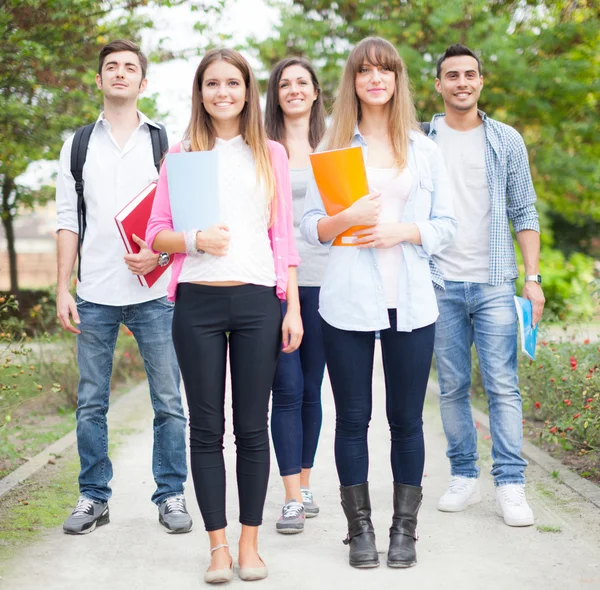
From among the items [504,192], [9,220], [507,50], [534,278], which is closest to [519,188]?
[504,192]

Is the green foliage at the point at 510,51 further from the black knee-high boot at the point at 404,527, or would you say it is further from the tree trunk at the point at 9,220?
the black knee-high boot at the point at 404,527

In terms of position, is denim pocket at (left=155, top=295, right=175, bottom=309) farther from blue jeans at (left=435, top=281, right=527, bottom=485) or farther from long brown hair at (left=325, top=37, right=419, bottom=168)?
blue jeans at (left=435, top=281, right=527, bottom=485)

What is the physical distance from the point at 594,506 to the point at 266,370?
2.16 metres

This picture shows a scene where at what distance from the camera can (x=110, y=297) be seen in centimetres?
439

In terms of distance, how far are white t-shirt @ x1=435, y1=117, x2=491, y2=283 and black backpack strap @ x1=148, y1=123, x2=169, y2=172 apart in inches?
58.0

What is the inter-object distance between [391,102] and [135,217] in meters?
1.30

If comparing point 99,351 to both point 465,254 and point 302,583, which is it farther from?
point 465,254

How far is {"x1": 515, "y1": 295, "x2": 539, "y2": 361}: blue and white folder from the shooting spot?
453cm

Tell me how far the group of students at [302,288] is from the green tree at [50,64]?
10.1ft

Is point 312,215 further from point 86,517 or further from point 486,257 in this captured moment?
point 86,517

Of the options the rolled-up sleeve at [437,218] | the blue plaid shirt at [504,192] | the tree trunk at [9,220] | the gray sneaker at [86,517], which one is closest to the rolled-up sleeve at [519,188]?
the blue plaid shirt at [504,192]

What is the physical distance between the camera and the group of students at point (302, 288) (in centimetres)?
370

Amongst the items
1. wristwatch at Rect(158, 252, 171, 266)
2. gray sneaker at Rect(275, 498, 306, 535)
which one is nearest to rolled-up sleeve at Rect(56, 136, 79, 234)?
wristwatch at Rect(158, 252, 171, 266)

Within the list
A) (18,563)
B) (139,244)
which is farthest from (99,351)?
(18,563)
